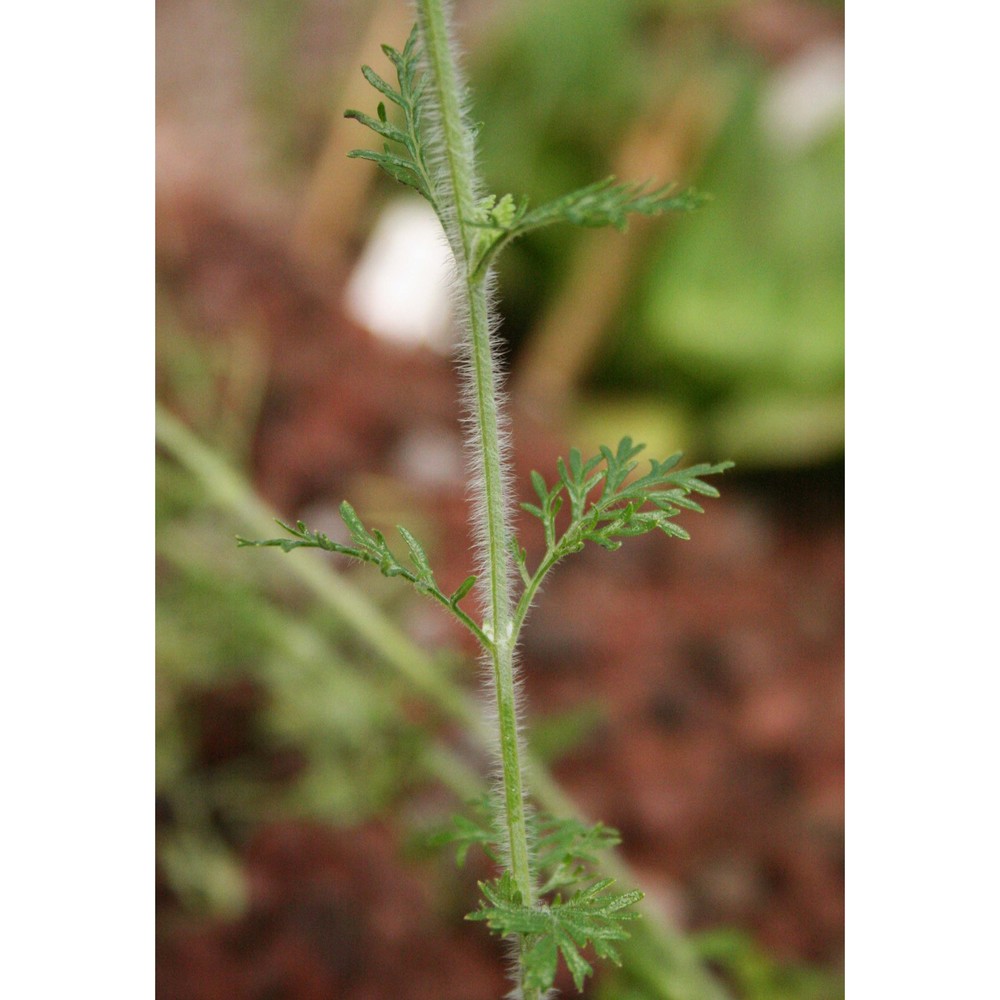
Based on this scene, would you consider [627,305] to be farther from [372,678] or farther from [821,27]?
[372,678]

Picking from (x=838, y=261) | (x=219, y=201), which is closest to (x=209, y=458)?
(x=219, y=201)

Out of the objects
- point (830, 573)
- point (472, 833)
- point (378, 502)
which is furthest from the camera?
point (830, 573)

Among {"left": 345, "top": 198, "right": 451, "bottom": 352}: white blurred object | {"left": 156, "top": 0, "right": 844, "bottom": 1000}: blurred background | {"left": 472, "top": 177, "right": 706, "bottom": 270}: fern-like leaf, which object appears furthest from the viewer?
{"left": 345, "top": 198, "right": 451, "bottom": 352}: white blurred object

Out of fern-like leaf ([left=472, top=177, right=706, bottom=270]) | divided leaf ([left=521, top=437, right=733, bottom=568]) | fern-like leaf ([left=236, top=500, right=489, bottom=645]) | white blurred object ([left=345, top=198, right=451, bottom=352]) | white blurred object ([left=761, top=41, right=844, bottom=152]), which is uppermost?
white blurred object ([left=761, top=41, right=844, bottom=152])

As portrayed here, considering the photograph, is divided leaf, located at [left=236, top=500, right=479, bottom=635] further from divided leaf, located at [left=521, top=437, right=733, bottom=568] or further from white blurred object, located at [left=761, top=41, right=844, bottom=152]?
white blurred object, located at [left=761, top=41, right=844, bottom=152]

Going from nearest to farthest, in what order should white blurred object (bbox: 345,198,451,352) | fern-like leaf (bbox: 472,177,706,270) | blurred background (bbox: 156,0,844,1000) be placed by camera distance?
fern-like leaf (bbox: 472,177,706,270) → blurred background (bbox: 156,0,844,1000) → white blurred object (bbox: 345,198,451,352)

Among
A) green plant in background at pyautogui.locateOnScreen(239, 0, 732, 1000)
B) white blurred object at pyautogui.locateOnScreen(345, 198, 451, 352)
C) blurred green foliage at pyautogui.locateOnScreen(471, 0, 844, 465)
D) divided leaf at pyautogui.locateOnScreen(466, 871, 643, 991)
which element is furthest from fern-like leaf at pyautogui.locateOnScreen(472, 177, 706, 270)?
blurred green foliage at pyautogui.locateOnScreen(471, 0, 844, 465)
